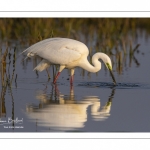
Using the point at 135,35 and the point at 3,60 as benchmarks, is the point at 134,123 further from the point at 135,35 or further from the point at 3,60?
the point at 135,35

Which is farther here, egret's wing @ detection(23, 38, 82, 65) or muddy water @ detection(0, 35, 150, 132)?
egret's wing @ detection(23, 38, 82, 65)

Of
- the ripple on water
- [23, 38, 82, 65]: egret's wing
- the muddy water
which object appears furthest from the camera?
[23, 38, 82, 65]: egret's wing

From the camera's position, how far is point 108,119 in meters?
9.68

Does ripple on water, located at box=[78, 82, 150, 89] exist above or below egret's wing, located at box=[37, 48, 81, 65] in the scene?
below

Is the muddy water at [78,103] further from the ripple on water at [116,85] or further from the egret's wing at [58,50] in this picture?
the egret's wing at [58,50]

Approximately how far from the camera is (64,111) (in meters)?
10.2

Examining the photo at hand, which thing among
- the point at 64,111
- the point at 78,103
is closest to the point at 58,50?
the point at 78,103

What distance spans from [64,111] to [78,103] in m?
0.74

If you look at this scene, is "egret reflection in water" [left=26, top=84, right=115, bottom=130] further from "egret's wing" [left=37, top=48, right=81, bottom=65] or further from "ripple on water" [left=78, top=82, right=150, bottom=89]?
"egret's wing" [left=37, top=48, right=81, bottom=65]

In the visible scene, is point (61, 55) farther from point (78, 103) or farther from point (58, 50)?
point (78, 103)

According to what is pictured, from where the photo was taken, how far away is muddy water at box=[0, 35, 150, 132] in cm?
922

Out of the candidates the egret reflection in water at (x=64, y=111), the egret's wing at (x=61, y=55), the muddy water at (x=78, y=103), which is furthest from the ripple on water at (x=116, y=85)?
the egret reflection in water at (x=64, y=111)

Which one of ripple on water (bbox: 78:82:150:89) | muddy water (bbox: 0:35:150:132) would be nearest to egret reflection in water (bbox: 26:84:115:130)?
muddy water (bbox: 0:35:150:132)
